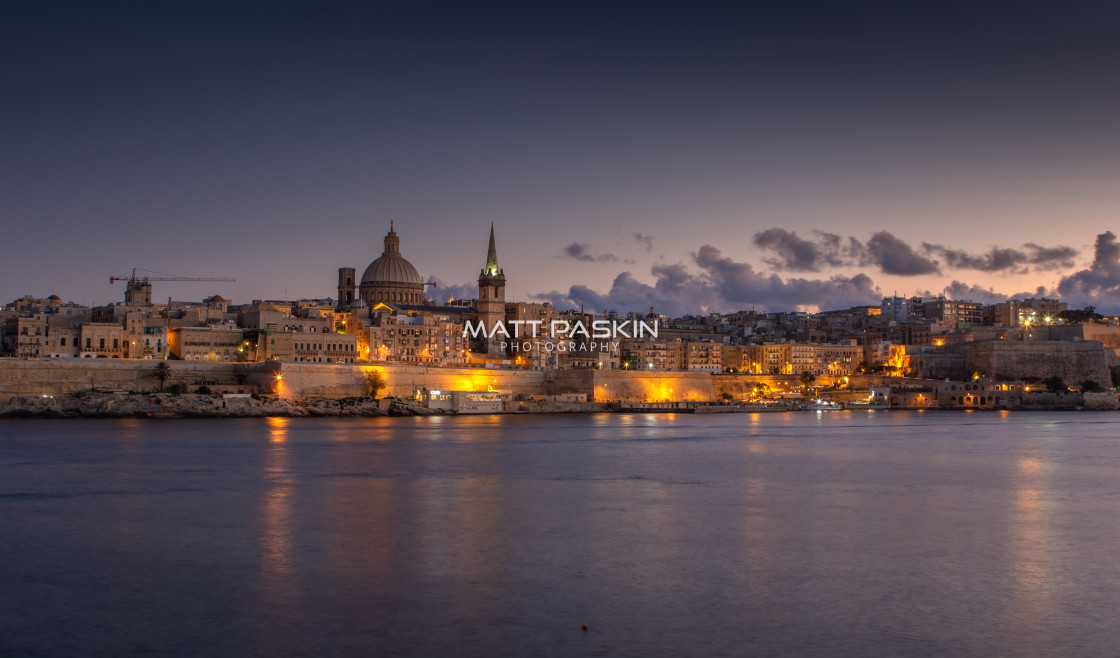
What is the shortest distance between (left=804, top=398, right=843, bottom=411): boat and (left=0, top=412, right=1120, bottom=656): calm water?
24386 mm

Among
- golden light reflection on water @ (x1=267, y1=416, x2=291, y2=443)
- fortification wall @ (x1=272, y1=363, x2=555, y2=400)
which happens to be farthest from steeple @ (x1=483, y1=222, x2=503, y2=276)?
golden light reflection on water @ (x1=267, y1=416, x2=291, y2=443)

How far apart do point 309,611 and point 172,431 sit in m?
17.8

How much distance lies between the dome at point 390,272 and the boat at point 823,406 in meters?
20.4

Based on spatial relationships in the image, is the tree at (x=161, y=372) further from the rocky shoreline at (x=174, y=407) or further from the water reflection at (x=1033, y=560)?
the water reflection at (x=1033, y=560)

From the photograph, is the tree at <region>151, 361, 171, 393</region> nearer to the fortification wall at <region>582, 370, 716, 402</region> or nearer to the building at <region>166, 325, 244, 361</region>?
the building at <region>166, 325, 244, 361</region>

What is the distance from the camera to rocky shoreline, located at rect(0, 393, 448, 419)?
91.1 ft

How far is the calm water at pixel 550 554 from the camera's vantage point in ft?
20.4

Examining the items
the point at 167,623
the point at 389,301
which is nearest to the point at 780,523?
the point at 167,623

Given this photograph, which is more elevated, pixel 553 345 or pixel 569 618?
pixel 553 345

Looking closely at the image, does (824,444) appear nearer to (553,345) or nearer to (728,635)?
(728,635)

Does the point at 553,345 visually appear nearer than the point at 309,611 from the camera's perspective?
No

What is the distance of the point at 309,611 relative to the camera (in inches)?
266

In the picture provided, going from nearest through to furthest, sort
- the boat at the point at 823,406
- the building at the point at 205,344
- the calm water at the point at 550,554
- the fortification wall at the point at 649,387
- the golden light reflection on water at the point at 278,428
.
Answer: the calm water at the point at 550,554 → the golden light reflection on water at the point at 278,428 → the building at the point at 205,344 → the fortification wall at the point at 649,387 → the boat at the point at 823,406

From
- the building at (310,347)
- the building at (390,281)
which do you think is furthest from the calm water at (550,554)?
the building at (390,281)
